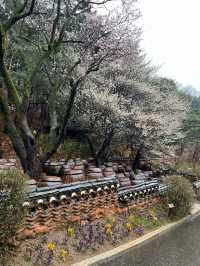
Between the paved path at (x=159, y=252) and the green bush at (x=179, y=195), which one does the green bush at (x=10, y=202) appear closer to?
the paved path at (x=159, y=252)

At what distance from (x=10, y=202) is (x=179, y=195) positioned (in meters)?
6.55

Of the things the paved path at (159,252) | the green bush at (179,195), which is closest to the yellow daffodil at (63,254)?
the paved path at (159,252)

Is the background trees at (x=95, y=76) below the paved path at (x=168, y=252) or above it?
above

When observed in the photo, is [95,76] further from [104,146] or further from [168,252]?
[168,252]

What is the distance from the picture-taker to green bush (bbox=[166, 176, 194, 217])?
10156 mm

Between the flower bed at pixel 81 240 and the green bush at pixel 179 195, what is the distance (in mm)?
1345

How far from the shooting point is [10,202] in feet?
16.2

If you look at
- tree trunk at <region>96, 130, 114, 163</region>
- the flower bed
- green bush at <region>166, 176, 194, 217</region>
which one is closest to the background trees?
tree trunk at <region>96, 130, 114, 163</region>

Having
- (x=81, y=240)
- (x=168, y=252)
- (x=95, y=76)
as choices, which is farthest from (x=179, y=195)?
(x=95, y=76)

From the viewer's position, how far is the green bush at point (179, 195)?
10156mm

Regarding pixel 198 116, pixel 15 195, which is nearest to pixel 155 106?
pixel 198 116

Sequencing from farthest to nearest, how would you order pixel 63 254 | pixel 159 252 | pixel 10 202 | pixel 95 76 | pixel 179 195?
pixel 95 76 → pixel 179 195 → pixel 159 252 → pixel 63 254 → pixel 10 202

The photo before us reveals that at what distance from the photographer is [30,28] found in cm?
1488

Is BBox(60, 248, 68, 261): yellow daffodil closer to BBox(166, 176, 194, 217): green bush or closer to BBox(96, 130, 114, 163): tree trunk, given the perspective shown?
BBox(166, 176, 194, 217): green bush
